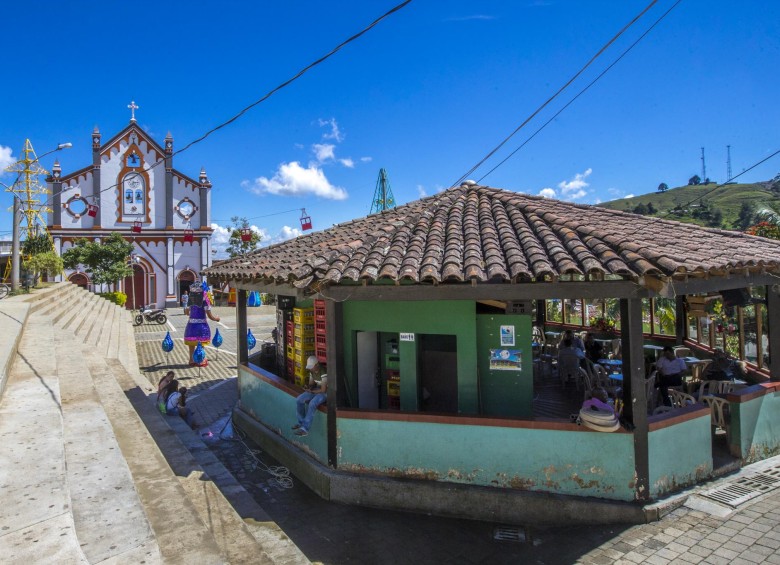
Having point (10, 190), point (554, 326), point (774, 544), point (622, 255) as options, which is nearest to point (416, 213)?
point (622, 255)

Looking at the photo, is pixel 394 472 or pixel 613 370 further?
pixel 613 370

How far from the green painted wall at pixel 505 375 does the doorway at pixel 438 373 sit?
0.49 m

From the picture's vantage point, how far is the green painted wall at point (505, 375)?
6.98 metres

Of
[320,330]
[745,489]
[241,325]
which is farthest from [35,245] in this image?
[745,489]

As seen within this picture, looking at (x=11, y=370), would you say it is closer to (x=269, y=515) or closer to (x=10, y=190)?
(x=269, y=515)

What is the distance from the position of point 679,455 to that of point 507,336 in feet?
8.56

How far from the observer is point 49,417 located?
500cm

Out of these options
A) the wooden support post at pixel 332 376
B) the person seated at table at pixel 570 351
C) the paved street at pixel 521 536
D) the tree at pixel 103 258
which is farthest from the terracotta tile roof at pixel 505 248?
the tree at pixel 103 258

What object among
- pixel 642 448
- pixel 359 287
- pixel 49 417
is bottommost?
pixel 642 448

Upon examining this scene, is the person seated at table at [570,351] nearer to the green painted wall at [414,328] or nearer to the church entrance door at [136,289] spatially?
the green painted wall at [414,328]

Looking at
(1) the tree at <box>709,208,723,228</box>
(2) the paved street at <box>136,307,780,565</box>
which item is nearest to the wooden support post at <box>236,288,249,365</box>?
(2) the paved street at <box>136,307,780,565</box>

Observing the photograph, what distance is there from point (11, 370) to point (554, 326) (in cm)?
1328

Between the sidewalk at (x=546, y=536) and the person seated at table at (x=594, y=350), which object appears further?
the person seated at table at (x=594, y=350)

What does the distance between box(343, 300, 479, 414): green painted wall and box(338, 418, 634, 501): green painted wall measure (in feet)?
2.57
